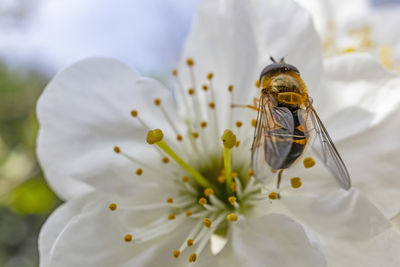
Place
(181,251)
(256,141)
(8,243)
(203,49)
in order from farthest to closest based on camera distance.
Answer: (8,243) → (203,49) → (181,251) → (256,141)

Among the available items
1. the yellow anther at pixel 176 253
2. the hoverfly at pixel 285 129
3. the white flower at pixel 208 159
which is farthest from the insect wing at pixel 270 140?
the yellow anther at pixel 176 253

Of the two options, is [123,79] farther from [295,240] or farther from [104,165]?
[295,240]

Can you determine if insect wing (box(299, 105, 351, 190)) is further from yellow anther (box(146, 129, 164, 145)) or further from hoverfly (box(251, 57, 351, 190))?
yellow anther (box(146, 129, 164, 145))

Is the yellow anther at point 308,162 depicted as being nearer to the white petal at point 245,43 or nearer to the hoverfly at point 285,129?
the hoverfly at point 285,129

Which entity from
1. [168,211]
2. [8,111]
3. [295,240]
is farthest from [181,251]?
[8,111]

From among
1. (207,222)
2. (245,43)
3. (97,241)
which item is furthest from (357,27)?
(97,241)

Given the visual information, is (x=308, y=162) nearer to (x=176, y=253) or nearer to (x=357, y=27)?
(x=176, y=253)
